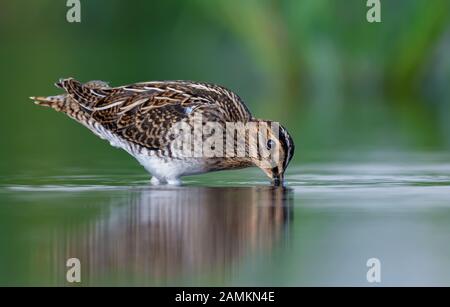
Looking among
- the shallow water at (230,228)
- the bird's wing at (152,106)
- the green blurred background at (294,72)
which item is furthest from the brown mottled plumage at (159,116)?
the green blurred background at (294,72)

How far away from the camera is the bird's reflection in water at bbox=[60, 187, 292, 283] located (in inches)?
356

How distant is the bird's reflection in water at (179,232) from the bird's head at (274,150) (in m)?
0.33

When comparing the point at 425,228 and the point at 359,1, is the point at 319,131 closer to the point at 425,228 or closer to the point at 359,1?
the point at 359,1

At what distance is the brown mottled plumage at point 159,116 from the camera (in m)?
12.5

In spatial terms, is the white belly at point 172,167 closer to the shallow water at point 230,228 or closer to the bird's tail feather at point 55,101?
the shallow water at point 230,228

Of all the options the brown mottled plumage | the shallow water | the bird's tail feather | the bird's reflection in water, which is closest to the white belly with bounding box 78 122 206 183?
the brown mottled plumage

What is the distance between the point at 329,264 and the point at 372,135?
746 centimetres

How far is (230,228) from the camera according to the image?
10328mm

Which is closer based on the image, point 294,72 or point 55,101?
point 55,101

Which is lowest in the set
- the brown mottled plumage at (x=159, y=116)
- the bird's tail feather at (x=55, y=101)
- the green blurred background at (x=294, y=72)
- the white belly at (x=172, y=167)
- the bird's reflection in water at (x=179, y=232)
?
the bird's reflection in water at (x=179, y=232)

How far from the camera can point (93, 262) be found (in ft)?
30.0

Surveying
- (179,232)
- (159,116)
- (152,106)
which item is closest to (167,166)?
(159,116)

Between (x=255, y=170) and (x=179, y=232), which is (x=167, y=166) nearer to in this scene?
(x=255, y=170)

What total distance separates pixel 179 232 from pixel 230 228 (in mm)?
421
